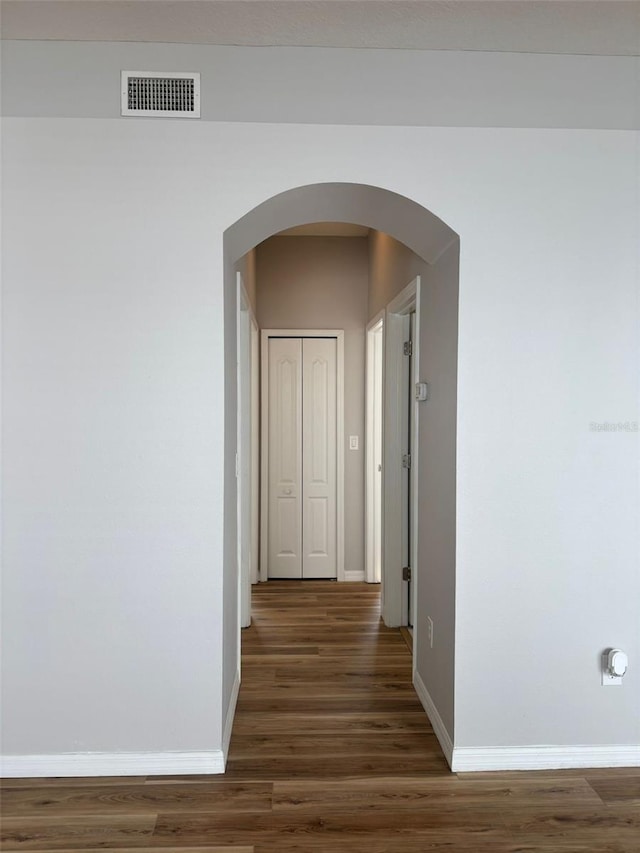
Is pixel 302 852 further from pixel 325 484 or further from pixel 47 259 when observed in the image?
pixel 325 484

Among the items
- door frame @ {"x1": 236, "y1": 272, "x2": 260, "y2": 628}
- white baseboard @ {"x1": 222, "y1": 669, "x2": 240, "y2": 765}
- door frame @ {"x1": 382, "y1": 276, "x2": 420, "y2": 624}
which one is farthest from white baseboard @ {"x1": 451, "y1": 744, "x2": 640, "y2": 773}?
door frame @ {"x1": 382, "y1": 276, "x2": 420, "y2": 624}

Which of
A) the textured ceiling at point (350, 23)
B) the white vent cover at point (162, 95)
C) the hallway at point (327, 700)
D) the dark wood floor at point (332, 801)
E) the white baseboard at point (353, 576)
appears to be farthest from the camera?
the white baseboard at point (353, 576)

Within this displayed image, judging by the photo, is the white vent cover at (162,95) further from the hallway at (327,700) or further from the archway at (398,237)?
the hallway at (327,700)

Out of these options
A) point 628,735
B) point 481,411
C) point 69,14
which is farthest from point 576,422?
point 69,14

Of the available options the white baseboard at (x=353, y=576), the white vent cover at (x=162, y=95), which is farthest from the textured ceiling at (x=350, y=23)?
the white baseboard at (x=353, y=576)

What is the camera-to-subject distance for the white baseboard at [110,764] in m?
2.32

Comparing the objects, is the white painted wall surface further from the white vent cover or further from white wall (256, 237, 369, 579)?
white wall (256, 237, 369, 579)

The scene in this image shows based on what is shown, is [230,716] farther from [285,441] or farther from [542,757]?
[285,441]

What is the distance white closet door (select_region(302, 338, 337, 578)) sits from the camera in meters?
5.10

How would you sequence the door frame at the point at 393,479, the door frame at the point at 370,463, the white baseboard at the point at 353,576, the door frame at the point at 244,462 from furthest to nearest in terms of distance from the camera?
the white baseboard at the point at 353,576 < the door frame at the point at 370,463 < the door frame at the point at 393,479 < the door frame at the point at 244,462

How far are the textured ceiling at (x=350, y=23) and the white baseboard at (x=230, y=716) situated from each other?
2729 millimetres

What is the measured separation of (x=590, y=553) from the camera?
2.44 metres

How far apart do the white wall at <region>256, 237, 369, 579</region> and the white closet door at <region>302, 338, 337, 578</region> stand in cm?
12

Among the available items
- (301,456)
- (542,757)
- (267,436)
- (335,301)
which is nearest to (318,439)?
(301,456)
